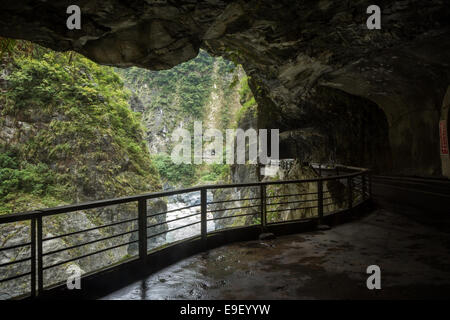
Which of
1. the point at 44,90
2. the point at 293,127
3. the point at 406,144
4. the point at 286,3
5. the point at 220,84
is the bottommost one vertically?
the point at 406,144

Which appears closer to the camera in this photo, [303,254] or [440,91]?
[303,254]

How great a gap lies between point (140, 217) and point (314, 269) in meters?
2.69

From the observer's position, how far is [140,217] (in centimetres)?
396

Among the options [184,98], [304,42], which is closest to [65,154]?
[304,42]

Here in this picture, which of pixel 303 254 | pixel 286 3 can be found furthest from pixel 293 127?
pixel 303 254

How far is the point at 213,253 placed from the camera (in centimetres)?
476

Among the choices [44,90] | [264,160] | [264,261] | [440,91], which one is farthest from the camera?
[264,160]

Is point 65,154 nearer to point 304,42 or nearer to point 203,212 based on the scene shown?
point 304,42

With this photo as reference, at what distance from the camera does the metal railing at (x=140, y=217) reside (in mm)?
2930

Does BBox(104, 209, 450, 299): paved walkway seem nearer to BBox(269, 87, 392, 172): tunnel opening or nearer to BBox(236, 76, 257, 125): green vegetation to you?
BBox(269, 87, 392, 172): tunnel opening

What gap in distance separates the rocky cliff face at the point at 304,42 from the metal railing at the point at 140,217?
336 cm

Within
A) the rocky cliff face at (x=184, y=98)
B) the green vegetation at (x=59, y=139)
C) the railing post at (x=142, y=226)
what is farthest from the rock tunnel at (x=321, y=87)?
the rocky cliff face at (x=184, y=98)
